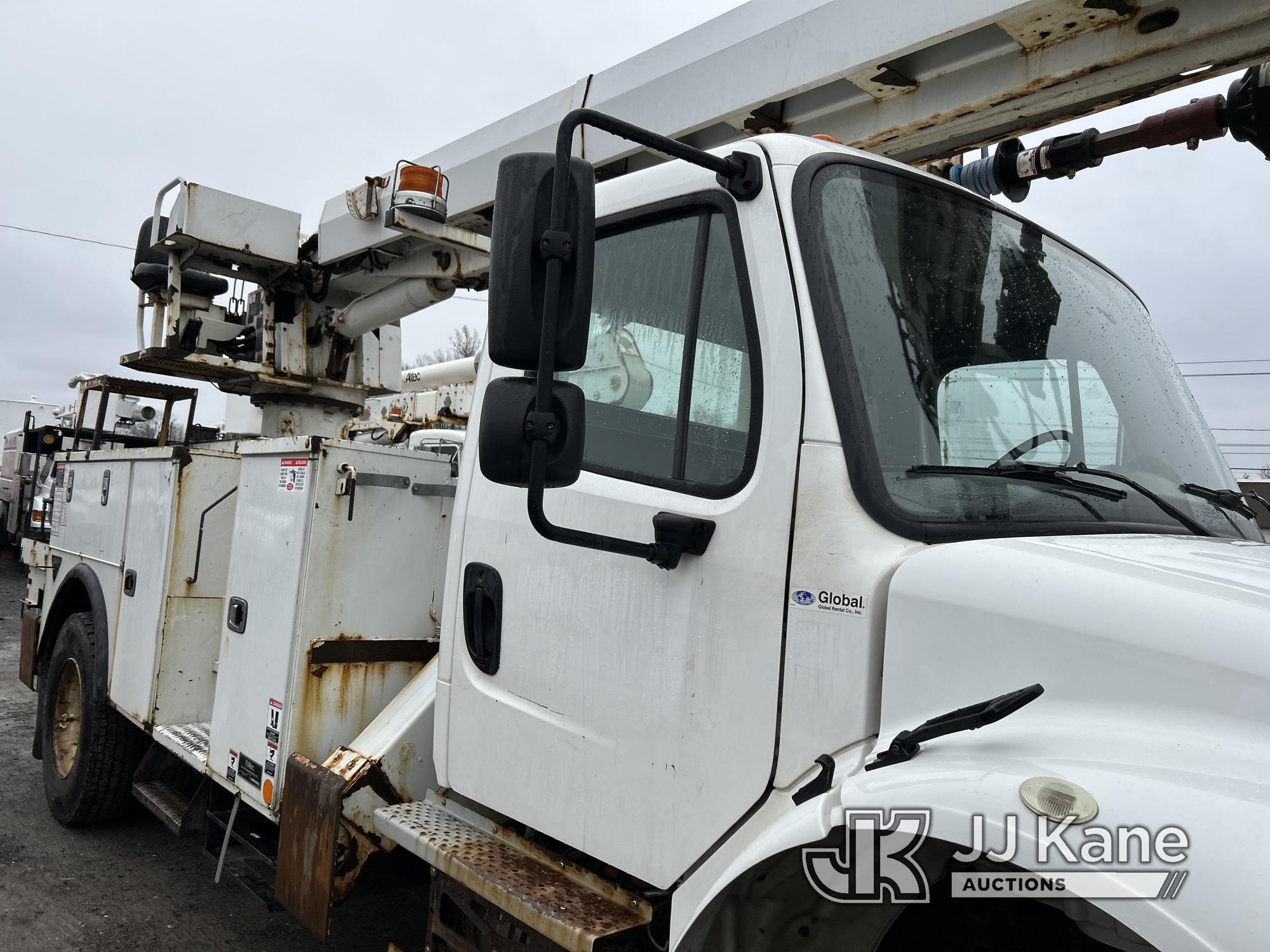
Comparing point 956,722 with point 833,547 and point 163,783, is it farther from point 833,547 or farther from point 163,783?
point 163,783

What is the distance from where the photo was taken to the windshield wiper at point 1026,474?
5.99 ft

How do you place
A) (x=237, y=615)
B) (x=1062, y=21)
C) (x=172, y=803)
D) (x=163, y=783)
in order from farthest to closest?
(x=163, y=783) < (x=172, y=803) < (x=237, y=615) < (x=1062, y=21)

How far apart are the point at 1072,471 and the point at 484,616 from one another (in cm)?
140

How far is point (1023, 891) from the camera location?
1360 mm

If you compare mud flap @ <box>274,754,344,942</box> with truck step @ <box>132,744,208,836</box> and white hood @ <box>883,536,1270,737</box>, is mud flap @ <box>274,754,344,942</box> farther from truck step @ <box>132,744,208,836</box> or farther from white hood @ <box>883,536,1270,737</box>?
white hood @ <box>883,536,1270,737</box>

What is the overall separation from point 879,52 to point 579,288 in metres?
1.31

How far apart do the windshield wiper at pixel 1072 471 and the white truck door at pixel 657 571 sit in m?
0.31

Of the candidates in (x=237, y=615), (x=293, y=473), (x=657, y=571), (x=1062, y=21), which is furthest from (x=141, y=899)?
(x=1062, y=21)

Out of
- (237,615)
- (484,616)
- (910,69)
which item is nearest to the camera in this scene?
(484,616)

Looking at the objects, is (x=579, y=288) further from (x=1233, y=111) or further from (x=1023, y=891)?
(x=1233, y=111)

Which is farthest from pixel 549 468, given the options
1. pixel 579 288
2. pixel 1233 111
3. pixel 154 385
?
pixel 154 385

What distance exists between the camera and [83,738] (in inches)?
180

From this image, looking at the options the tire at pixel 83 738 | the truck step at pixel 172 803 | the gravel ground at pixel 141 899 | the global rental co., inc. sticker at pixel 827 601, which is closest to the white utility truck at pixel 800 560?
the global rental co., inc. sticker at pixel 827 601

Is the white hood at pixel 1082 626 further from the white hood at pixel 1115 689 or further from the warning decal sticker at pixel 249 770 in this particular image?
the warning decal sticker at pixel 249 770
